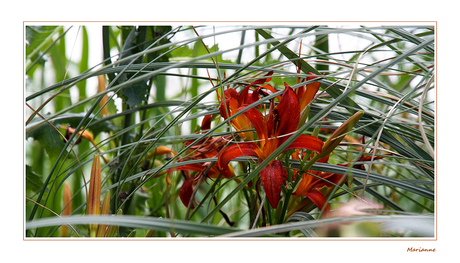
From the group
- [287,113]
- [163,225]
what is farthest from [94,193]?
[287,113]

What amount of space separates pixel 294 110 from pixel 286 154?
0.18 feet

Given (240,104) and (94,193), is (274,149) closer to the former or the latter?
(240,104)

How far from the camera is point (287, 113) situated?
359 mm

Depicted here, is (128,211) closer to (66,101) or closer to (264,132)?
(264,132)

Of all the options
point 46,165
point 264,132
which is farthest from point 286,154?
point 46,165

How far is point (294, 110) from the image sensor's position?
36cm

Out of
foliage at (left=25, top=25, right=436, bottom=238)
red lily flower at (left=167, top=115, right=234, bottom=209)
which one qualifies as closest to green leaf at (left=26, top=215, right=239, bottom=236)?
foliage at (left=25, top=25, right=436, bottom=238)

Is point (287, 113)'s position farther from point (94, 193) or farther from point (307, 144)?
point (94, 193)

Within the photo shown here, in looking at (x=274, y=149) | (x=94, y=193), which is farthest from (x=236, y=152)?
(x=94, y=193)

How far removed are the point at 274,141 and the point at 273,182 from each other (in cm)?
6

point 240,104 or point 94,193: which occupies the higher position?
point 240,104

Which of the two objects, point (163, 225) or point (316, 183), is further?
point (316, 183)

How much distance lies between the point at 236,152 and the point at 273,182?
6 cm
